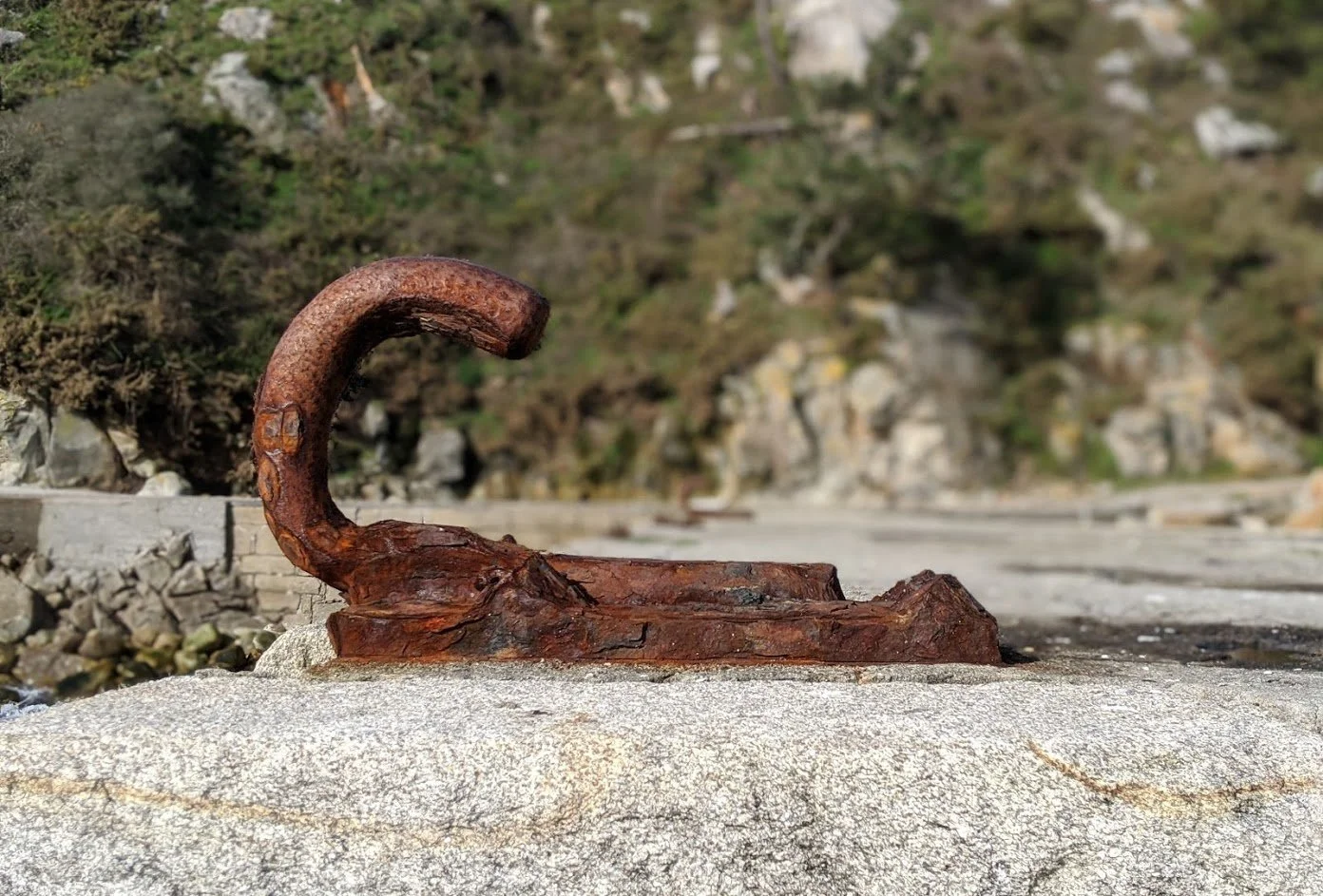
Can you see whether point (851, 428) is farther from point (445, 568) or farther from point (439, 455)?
point (445, 568)

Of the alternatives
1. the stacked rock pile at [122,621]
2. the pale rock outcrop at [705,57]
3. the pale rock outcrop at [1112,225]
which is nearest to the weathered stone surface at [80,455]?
the stacked rock pile at [122,621]

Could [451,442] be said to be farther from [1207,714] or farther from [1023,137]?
[1023,137]

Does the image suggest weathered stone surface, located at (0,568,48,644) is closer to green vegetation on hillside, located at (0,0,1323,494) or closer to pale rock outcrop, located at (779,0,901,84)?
green vegetation on hillside, located at (0,0,1323,494)

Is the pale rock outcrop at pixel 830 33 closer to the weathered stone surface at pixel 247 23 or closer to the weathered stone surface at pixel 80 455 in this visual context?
the weathered stone surface at pixel 247 23

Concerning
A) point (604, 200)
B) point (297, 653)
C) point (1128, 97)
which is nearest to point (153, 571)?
point (297, 653)

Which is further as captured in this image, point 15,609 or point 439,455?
point 439,455

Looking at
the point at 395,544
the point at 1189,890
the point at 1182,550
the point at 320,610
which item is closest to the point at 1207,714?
the point at 1189,890

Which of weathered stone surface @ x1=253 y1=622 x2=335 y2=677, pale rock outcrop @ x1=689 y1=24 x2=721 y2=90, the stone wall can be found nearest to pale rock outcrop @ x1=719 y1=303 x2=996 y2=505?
pale rock outcrop @ x1=689 y1=24 x2=721 y2=90
